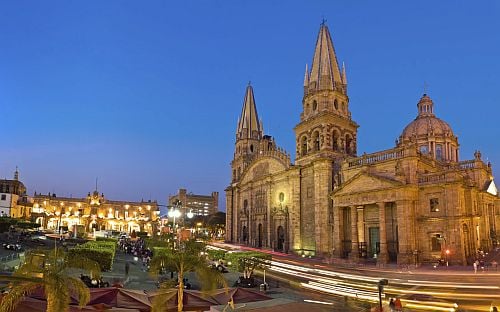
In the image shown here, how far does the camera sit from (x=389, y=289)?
23469 millimetres

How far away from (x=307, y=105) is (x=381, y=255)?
22.7 metres

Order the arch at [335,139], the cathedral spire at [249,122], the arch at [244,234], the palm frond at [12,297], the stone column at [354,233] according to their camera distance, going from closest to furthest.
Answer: the palm frond at [12,297] < the stone column at [354,233] < the arch at [335,139] < the arch at [244,234] < the cathedral spire at [249,122]

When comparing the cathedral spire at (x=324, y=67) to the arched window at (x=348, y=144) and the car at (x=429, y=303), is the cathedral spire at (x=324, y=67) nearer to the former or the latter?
the arched window at (x=348, y=144)

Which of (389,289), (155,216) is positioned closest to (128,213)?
(155,216)

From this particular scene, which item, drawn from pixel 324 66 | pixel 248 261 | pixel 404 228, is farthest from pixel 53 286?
pixel 324 66

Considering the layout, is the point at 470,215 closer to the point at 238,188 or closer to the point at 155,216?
the point at 238,188

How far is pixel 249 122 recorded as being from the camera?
75.6m

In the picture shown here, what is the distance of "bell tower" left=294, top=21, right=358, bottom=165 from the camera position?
48562 mm

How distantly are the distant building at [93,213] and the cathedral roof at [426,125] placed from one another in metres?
78.4

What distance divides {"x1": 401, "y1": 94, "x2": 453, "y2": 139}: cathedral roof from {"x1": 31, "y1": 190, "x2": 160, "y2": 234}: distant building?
257ft

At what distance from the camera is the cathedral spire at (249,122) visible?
7494 cm

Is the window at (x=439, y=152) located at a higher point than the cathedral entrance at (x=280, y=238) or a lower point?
higher

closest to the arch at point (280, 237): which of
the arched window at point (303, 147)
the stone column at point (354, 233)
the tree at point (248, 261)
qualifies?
the arched window at point (303, 147)

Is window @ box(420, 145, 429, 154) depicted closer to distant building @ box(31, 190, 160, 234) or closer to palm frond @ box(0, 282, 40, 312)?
palm frond @ box(0, 282, 40, 312)
